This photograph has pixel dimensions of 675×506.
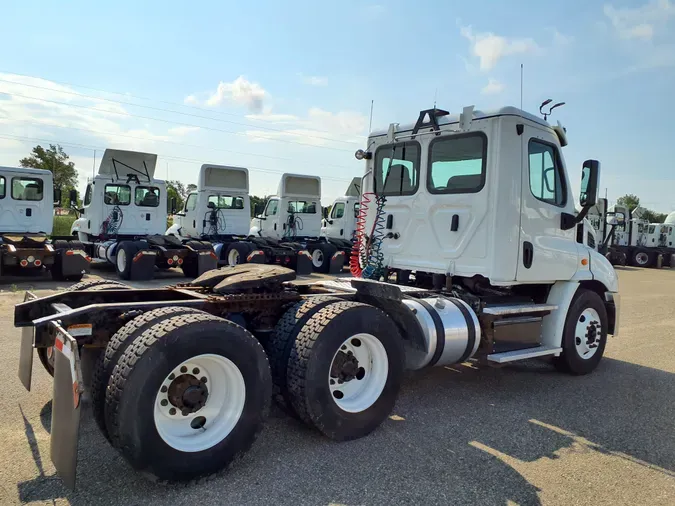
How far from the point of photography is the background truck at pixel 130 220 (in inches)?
574

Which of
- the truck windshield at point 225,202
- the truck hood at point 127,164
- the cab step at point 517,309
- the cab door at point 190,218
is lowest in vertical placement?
the cab step at point 517,309

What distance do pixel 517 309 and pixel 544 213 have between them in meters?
1.08

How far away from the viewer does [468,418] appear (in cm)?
471

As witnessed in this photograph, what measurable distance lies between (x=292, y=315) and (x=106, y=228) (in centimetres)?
1314

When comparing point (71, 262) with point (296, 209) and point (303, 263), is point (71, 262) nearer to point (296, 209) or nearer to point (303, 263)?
point (303, 263)

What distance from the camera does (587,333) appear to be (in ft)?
20.7

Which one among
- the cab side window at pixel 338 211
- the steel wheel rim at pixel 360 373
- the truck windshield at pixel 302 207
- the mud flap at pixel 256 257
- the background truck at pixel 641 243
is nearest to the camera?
the steel wheel rim at pixel 360 373

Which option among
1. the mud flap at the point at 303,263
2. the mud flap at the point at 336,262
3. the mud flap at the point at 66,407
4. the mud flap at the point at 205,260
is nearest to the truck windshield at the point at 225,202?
the mud flap at the point at 303,263

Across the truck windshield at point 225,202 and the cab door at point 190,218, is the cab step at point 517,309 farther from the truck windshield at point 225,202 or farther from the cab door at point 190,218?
the cab door at point 190,218

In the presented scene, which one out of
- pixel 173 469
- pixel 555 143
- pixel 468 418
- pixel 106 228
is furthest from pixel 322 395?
pixel 106 228

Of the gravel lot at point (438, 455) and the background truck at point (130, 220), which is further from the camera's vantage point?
the background truck at point (130, 220)

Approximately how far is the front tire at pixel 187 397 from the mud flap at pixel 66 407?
210 mm

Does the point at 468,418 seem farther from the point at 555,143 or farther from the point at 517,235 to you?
the point at 555,143

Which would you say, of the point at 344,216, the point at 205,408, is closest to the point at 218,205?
the point at 344,216
